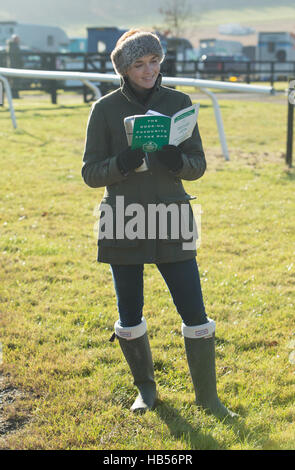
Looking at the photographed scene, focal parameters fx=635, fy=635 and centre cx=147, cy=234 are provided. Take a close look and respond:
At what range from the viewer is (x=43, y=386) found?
139 inches

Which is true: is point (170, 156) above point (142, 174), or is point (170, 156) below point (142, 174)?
above

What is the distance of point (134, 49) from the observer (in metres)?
2.95

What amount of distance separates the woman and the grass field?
1.12 feet

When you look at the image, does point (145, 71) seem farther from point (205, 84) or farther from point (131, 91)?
point (205, 84)

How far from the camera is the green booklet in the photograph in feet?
9.25

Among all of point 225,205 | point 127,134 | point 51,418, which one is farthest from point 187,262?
point 225,205

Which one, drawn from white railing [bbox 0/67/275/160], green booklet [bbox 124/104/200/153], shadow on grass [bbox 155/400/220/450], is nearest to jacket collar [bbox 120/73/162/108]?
A: green booklet [bbox 124/104/200/153]

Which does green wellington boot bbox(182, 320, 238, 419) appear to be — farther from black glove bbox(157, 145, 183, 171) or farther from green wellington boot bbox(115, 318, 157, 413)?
black glove bbox(157, 145, 183, 171)

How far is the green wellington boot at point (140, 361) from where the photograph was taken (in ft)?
10.9

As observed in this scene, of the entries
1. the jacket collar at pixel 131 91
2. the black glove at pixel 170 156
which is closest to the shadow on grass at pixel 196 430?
the black glove at pixel 170 156

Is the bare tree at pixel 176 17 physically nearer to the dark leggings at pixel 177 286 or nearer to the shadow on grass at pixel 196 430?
the dark leggings at pixel 177 286

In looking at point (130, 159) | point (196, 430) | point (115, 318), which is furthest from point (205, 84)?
point (196, 430)

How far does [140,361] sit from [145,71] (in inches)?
59.1
